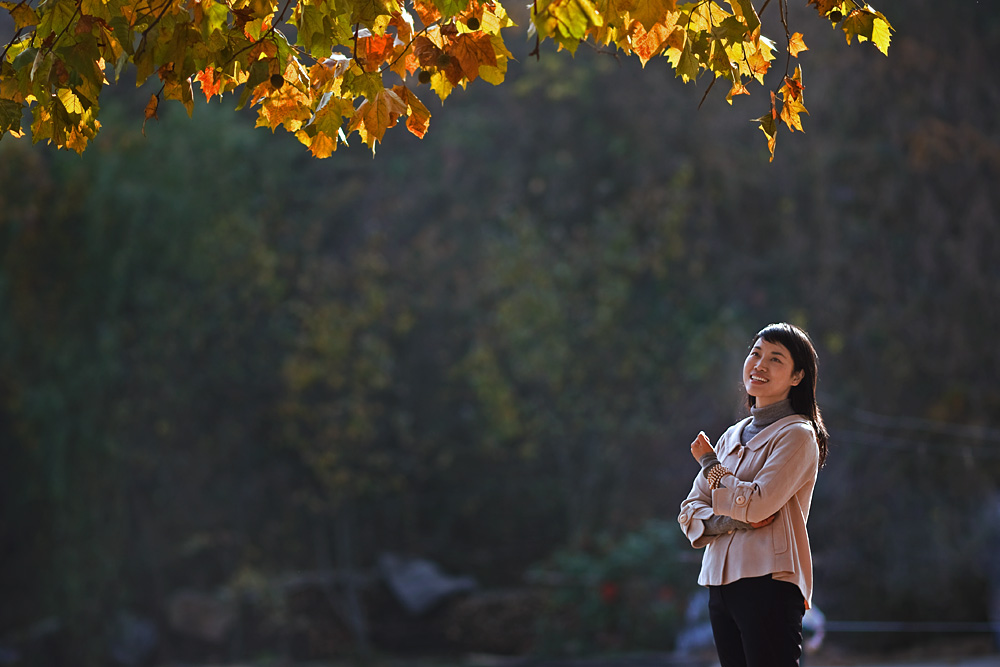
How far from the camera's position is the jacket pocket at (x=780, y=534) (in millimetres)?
2336

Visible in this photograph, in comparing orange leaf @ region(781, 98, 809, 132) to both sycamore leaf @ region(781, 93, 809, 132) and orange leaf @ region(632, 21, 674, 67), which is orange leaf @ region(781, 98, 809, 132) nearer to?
sycamore leaf @ region(781, 93, 809, 132)

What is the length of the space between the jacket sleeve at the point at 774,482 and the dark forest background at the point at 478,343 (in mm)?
6231

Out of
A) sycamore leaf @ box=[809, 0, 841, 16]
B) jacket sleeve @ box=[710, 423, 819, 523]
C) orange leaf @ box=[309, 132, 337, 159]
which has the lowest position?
jacket sleeve @ box=[710, 423, 819, 523]

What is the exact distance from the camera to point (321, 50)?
2305 mm

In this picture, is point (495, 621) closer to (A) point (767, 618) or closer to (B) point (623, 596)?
(B) point (623, 596)

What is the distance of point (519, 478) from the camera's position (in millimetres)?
11352

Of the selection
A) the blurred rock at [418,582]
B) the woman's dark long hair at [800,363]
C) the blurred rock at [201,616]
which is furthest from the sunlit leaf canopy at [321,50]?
the blurred rock at [201,616]

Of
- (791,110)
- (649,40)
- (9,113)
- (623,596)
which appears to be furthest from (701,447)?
(623,596)

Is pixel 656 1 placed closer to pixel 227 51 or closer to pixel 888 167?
pixel 227 51

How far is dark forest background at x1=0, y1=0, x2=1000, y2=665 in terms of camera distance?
864 cm

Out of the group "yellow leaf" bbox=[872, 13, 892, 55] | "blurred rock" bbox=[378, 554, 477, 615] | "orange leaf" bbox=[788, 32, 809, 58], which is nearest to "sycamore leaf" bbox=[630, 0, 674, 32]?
"orange leaf" bbox=[788, 32, 809, 58]

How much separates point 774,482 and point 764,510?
0.06m

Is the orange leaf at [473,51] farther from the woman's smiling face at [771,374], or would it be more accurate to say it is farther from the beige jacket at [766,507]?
the beige jacket at [766,507]

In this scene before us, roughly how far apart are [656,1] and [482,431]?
917 cm
